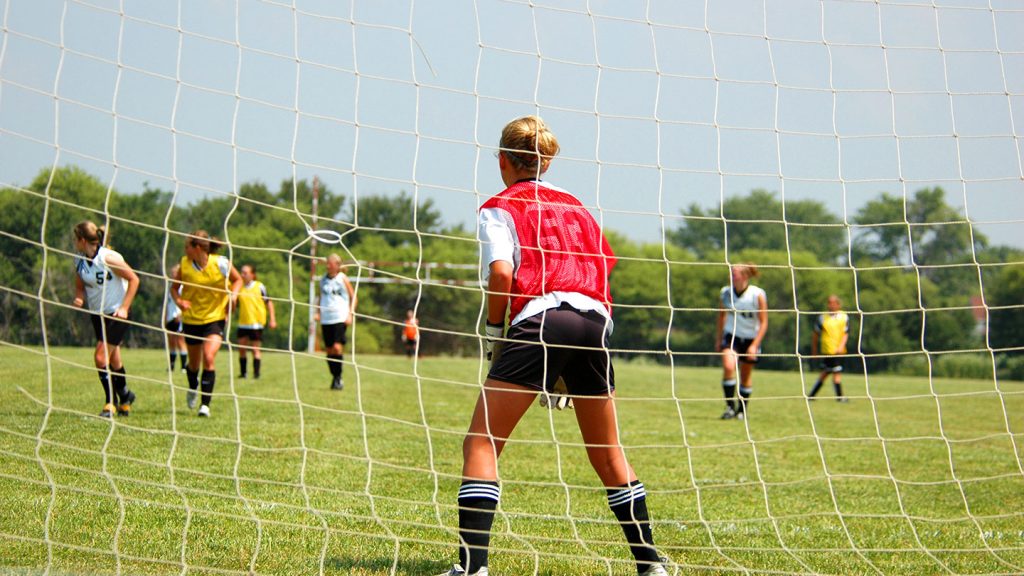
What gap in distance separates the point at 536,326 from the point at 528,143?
67cm

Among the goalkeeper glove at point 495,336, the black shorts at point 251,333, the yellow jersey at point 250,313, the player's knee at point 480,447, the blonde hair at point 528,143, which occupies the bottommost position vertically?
the player's knee at point 480,447

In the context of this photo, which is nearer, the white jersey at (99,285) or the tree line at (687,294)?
the white jersey at (99,285)

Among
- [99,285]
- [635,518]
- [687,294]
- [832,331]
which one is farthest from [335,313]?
[687,294]

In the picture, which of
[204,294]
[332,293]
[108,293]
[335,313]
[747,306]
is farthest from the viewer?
[332,293]

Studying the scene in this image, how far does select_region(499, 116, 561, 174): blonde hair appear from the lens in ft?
11.5

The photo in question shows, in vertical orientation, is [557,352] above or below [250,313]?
below

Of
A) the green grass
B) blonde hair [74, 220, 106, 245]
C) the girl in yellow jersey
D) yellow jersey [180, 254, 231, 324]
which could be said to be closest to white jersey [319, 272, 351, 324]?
the green grass

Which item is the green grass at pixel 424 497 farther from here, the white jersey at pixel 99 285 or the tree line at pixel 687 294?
the tree line at pixel 687 294

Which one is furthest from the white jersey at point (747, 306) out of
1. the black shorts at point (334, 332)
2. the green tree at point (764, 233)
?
the green tree at point (764, 233)

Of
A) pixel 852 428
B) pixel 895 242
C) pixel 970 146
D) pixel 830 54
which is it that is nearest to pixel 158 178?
pixel 830 54

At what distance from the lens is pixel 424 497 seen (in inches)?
206

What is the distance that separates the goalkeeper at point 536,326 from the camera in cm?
334

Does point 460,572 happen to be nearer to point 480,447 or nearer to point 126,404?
point 480,447

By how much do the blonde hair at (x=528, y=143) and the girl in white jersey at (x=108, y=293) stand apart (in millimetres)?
4643
